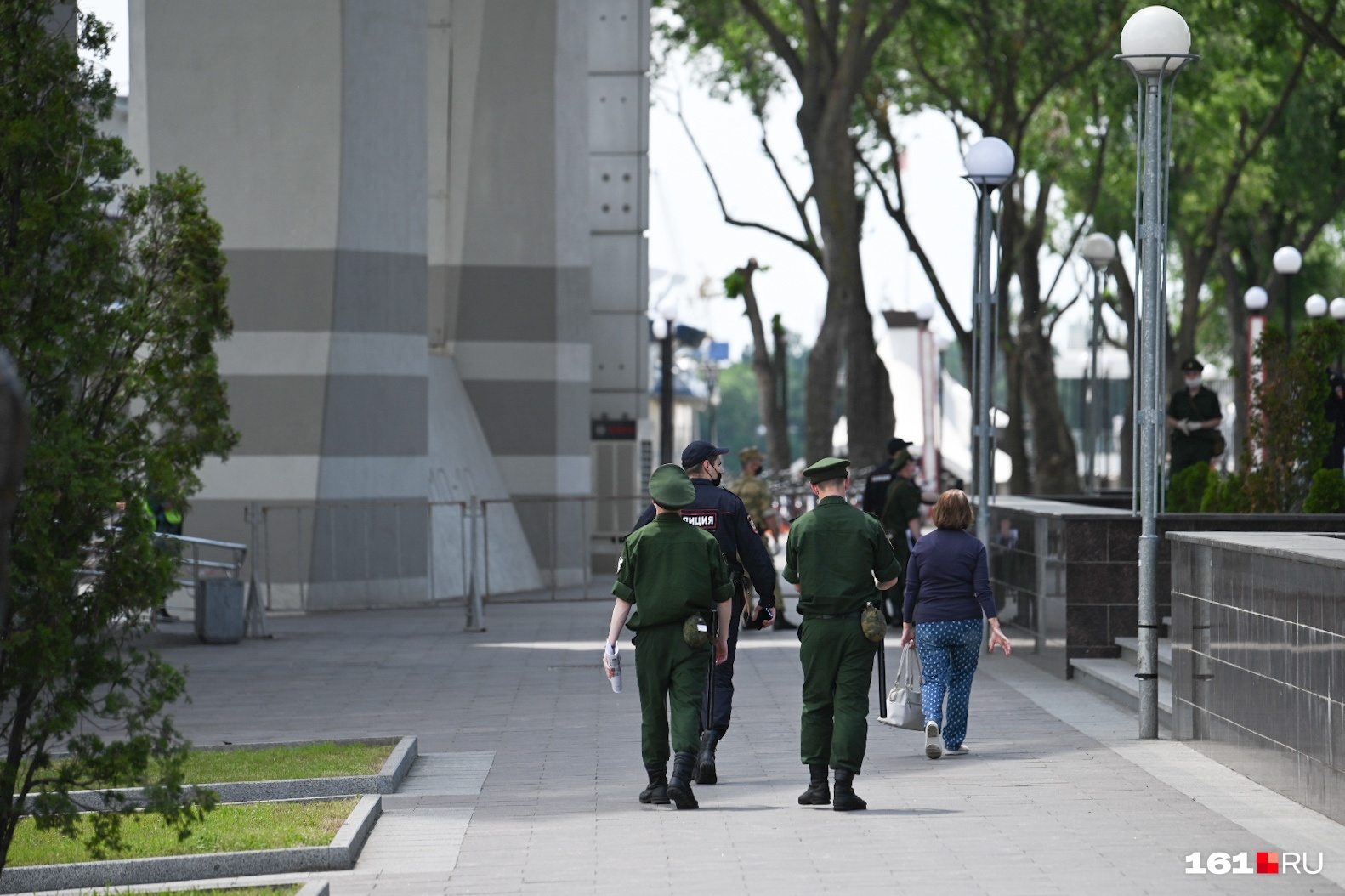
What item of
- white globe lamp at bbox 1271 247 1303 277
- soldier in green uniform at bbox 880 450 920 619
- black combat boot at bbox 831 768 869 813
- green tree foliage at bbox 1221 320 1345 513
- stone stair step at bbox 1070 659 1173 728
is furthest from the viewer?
white globe lamp at bbox 1271 247 1303 277

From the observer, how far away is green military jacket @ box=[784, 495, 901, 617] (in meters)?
9.35

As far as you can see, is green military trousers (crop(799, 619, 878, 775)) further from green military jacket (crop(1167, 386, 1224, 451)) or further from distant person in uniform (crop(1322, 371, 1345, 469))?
green military jacket (crop(1167, 386, 1224, 451))

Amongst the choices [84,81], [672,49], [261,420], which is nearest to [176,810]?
[84,81]

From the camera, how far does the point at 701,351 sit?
104 metres

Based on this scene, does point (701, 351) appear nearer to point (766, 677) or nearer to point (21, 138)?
point (766, 677)

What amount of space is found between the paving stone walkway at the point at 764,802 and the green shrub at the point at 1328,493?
2.53 metres

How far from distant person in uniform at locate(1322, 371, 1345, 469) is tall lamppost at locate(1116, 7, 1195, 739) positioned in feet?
13.2

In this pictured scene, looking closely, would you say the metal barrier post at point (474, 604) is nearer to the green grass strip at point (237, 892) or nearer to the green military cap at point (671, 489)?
the green military cap at point (671, 489)

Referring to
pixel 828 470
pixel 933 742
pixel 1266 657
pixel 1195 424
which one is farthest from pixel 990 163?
pixel 1266 657

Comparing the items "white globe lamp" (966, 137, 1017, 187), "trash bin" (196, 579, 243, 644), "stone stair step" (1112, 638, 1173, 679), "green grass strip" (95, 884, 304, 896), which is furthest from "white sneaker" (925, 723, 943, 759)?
"trash bin" (196, 579, 243, 644)

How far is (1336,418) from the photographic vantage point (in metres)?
17.0

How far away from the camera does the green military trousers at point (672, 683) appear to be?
920cm

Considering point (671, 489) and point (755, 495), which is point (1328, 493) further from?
point (671, 489)

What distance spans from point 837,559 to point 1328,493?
7043 millimetres
